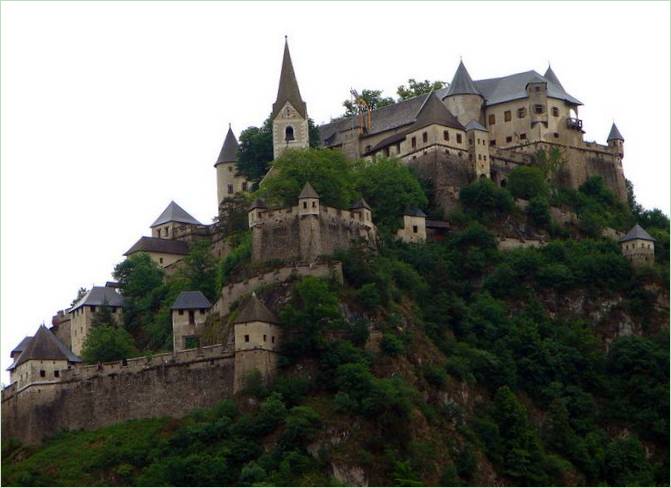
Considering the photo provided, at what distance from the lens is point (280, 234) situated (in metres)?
97.8

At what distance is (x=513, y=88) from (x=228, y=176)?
1813 cm

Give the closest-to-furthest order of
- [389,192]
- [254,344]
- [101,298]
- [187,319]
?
[254,344], [187,319], [389,192], [101,298]

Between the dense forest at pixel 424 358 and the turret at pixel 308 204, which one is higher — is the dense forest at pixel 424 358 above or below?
below

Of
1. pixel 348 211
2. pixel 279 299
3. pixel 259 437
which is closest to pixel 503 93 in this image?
pixel 348 211

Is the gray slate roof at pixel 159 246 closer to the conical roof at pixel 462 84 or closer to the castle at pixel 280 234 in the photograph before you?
the castle at pixel 280 234

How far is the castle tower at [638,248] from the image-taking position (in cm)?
10662

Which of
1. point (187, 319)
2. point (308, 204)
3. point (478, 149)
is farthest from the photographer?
point (478, 149)

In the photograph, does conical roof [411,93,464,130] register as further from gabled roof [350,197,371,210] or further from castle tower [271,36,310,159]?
gabled roof [350,197,371,210]

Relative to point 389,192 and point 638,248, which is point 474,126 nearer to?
point 389,192

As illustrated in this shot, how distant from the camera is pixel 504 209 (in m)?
108

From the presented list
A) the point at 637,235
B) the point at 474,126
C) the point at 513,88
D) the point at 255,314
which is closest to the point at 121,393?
the point at 255,314

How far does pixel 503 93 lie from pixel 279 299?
2689 centimetres

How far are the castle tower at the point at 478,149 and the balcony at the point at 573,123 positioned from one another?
6.66 metres

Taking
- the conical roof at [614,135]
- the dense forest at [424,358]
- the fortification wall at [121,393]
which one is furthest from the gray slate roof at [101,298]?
the conical roof at [614,135]
